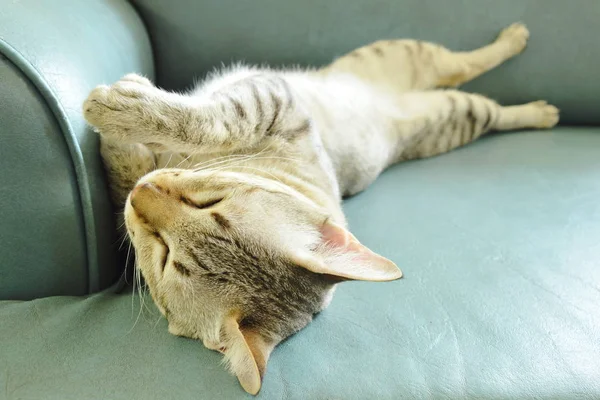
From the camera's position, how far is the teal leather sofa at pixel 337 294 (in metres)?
0.79

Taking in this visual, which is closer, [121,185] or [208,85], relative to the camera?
[121,185]

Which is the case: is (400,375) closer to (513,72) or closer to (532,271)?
(532,271)

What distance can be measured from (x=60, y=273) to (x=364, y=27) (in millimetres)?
1218

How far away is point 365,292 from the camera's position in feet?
3.30

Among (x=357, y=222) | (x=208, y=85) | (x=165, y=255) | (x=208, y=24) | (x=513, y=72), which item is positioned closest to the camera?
(x=165, y=255)

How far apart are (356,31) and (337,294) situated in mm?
983

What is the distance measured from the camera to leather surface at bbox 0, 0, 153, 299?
0.81 meters

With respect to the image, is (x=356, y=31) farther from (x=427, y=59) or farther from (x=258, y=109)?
(x=258, y=109)

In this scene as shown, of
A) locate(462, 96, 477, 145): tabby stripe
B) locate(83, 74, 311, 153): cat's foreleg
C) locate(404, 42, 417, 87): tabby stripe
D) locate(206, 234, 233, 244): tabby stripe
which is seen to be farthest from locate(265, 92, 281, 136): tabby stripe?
locate(462, 96, 477, 145): tabby stripe

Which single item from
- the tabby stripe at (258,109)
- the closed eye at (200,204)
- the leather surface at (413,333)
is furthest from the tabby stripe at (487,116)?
the closed eye at (200,204)

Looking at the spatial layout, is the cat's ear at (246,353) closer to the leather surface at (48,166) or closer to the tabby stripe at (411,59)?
the leather surface at (48,166)

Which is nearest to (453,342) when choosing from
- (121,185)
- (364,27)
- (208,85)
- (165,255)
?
(165,255)

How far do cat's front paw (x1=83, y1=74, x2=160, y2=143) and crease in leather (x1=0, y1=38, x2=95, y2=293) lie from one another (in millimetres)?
72

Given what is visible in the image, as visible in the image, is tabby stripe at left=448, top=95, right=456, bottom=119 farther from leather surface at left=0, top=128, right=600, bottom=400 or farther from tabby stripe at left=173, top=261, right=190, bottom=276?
tabby stripe at left=173, top=261, right=190, bottom=276
